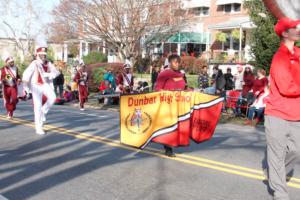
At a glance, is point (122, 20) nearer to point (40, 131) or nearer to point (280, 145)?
point (40, 131)

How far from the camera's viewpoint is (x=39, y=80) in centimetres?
1142

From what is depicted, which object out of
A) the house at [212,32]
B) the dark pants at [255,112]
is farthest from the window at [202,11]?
the dark pants at [255,112]

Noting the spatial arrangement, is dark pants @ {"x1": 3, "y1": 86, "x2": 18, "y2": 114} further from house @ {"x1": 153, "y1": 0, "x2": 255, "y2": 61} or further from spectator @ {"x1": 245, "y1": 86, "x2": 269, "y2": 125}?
house @ {"x1": 153, "y1": 0, "x2": 255, "y2": 61}

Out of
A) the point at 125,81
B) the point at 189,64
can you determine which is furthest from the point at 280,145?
the point at 189,64

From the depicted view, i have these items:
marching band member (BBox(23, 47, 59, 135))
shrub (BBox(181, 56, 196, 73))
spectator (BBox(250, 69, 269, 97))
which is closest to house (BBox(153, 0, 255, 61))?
shrub (BBox(181, 56, 196, 73))

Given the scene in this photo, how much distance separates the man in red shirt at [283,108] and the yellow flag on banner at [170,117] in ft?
8.66

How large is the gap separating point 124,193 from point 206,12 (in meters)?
44.7

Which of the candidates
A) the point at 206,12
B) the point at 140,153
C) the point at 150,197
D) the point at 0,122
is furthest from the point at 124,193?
the point at 206,12

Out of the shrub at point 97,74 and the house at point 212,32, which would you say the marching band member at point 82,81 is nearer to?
the shrub at point 97,74

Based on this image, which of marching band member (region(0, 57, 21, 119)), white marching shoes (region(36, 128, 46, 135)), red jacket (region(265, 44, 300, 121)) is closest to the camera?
red jacket (region(265, 44, 300, 121))

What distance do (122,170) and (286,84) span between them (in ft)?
10.2

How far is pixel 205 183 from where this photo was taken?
6566 millimetres

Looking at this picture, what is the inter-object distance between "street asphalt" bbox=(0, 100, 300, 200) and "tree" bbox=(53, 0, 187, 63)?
22.4 metres

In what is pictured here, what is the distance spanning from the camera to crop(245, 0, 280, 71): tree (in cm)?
1889
